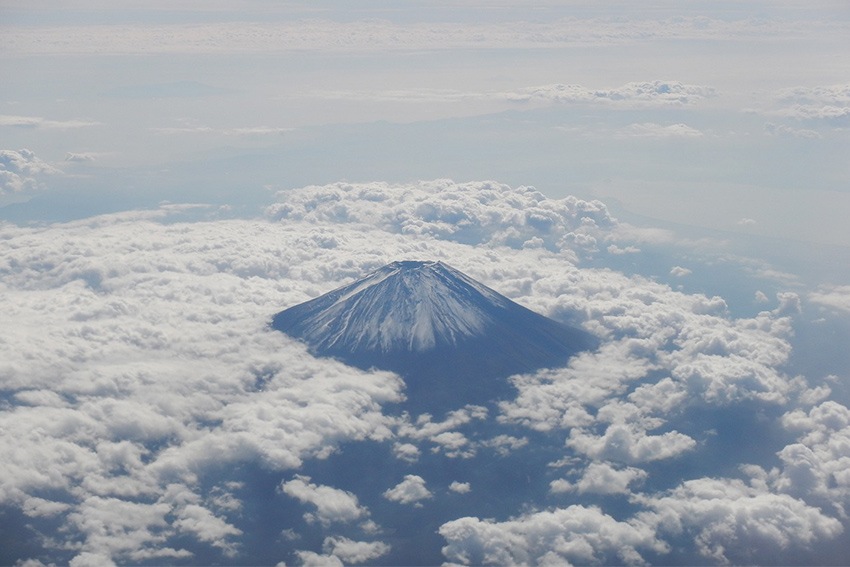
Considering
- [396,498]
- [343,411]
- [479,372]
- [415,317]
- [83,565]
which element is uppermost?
[415,317]

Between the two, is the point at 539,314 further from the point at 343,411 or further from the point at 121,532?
the point at 121,532

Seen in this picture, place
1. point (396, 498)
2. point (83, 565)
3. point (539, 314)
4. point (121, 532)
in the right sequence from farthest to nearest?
point (539, 314)
point (396, 498)
point (121, 532)
point (83, 565)

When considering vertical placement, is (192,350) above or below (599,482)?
above

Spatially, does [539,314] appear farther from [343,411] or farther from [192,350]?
[192,350]

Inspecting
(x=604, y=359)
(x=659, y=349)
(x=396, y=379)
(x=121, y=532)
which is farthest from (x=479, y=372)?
(x=121, y=532)

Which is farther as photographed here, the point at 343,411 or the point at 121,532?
the point at 343,411

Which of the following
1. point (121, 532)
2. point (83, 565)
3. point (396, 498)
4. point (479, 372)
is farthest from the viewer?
point (479, 372)

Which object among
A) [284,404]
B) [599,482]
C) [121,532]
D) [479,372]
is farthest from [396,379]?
Answer: [121,532]
